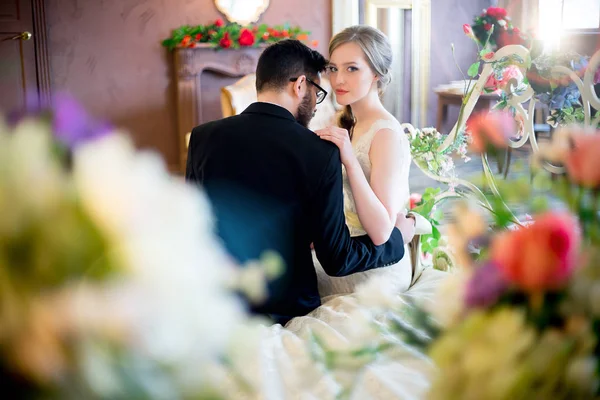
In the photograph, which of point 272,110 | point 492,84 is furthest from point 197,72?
point 272,110

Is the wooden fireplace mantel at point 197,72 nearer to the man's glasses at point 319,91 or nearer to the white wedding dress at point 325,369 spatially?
the man's glasses at point 319,91

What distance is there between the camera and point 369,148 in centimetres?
204

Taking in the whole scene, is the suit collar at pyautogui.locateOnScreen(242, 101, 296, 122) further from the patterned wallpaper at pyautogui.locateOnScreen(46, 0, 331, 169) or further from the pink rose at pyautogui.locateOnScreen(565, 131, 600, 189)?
the patterned wallpaper at pyautogui.locateOnScreen(46, 0, 331, 169)

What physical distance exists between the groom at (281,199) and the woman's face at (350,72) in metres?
0.40

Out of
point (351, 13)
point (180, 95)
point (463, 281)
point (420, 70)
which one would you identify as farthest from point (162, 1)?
point (463, 281)

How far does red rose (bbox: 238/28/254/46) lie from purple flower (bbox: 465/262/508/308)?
5776 mm

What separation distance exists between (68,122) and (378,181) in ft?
5.03

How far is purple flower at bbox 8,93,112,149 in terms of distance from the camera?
436 mm

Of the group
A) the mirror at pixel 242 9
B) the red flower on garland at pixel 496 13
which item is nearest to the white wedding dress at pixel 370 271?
the red flower on garland at pixel 496 13

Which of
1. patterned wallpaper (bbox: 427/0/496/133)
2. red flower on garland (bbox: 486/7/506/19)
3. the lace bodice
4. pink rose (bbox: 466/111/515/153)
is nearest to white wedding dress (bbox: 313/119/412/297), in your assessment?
the lace bodice

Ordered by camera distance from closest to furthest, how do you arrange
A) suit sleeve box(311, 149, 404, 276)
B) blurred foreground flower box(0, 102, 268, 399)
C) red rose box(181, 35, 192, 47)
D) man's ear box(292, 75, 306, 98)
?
blurred foreground flower box(0, 102, 268, 399) → suit sleeve box(311, 149, 404, 276) → man's ear box(292, 75, 306, 98) → red rose box(181, 35, 192, 47)

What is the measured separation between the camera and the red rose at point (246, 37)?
19.7 ft

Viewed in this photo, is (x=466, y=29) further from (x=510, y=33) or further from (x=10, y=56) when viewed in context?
(x=10, y=56)

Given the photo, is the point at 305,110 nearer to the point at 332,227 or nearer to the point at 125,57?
the point at 332,227
